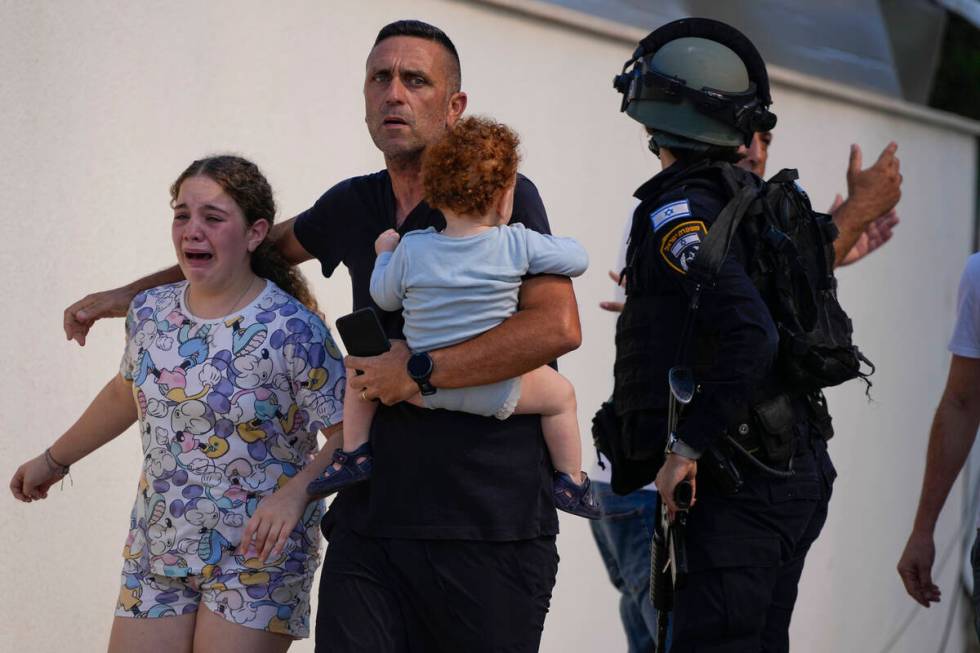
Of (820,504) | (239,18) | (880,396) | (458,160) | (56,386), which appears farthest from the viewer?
(880,396)

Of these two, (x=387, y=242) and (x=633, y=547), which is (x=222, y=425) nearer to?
(x=387, y=242)

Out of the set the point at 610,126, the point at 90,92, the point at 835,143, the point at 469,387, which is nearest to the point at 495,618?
the point at 469,387

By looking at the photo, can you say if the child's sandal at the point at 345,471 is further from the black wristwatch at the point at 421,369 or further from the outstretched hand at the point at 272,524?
the black wristwatch at the point at 421,369

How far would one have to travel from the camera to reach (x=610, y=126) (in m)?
6.37

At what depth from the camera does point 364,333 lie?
3143 mm

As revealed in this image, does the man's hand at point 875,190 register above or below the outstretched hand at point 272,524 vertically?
above

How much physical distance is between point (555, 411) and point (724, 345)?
0.46 meters

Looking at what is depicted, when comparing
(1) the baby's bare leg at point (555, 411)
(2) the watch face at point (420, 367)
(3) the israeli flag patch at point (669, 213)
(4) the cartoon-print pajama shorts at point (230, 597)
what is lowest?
(4) the cartoon-print pajama shorts at point (230, 597)

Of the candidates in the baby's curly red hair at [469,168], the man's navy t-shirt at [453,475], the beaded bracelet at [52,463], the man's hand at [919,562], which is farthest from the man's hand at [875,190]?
the beaded bracelet at [52,463]

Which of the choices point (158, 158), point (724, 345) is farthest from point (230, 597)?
point (158, 158)

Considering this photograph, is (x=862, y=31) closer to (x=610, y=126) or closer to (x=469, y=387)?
(x=610, y=126)

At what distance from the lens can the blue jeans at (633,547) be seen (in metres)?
4.66

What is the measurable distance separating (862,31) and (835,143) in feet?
2.94

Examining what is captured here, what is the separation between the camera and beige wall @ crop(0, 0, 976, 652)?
4.39 m
